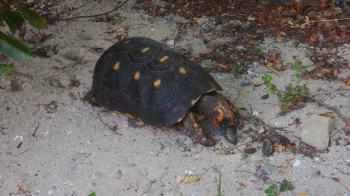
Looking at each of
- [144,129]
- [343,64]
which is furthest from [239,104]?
[343,64]

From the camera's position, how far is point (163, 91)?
305cm

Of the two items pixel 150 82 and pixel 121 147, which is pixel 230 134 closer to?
pixel 150 82

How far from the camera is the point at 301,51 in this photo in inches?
155

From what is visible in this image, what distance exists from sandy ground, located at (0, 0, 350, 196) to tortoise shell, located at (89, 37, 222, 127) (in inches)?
7.8

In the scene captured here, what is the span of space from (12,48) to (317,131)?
1.95 m

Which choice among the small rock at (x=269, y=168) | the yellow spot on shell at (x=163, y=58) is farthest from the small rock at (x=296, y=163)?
the yellow spot on shell at (x=163, y=58)

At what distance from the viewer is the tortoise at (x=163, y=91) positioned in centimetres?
304

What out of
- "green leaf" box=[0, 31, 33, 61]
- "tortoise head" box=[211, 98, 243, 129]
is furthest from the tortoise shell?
"green leaf" box=[0, 31, 33, 61]

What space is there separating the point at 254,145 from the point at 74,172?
1.20 m

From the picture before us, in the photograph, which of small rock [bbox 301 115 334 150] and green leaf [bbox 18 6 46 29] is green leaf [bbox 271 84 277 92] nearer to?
small rock [bbox 301 115 334 150]

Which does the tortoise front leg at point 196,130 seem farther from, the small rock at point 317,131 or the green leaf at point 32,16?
the green leaf at point 32,16

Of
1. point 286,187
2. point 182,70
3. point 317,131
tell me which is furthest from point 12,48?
point 317,131

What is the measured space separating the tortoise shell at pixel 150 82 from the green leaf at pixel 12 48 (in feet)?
3.32

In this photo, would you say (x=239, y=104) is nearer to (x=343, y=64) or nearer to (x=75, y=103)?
(x=343, y=64)
